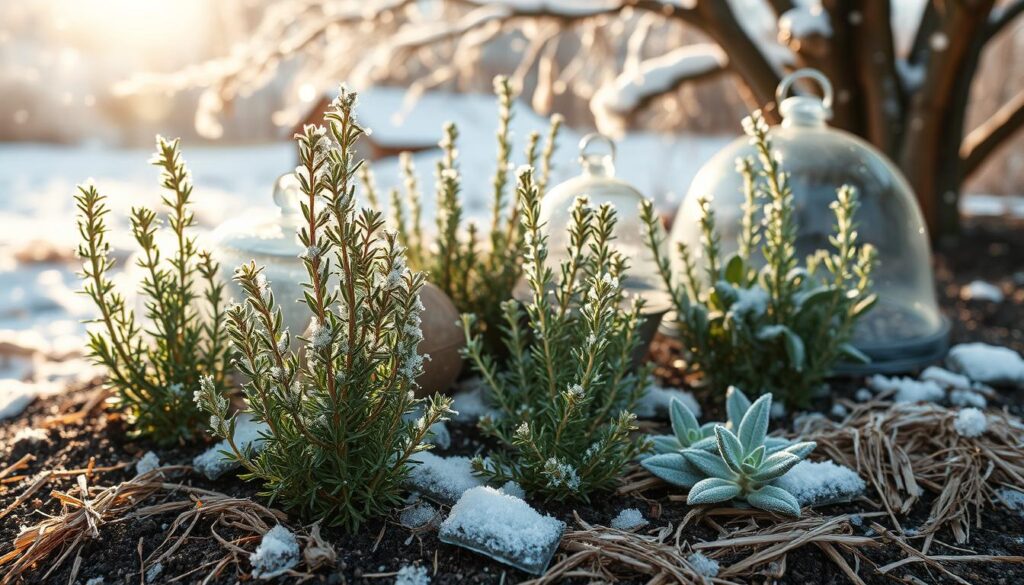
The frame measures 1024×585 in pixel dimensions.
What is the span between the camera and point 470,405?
2.27 m

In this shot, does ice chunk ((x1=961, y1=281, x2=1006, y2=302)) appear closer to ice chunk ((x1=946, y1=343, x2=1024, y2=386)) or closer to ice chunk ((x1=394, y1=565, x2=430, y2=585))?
ice chunk ((x1=946, y1=343, x2=1024, y2=386))

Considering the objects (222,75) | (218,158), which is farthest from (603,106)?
(218,158)

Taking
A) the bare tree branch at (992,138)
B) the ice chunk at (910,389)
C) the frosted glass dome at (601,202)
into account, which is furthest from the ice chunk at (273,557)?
the bare tree branch at (992,138)

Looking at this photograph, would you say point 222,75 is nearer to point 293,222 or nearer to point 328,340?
point 293,222

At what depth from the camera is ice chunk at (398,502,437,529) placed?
1.57m

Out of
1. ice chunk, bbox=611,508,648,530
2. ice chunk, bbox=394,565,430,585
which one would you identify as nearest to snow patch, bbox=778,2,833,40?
ice chunk, bbox=611,508,648,530

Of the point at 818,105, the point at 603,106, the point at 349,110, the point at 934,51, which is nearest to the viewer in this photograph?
the point at 349,110

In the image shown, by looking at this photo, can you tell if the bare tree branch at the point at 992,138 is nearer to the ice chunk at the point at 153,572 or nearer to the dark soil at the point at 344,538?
the dark soil at the point at 344,538

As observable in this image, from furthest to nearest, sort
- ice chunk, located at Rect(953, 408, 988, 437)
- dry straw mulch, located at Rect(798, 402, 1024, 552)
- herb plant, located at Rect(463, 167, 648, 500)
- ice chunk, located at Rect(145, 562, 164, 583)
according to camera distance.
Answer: ice chunk, located at Rect(953, 408, 988, 437), dry straw mulch, located at Rect(798, 402, 1024, 552), herb plant, located at Rect(463, 167, 648, 500), ice chunk, located at Rect(145, 562, 164, 583)

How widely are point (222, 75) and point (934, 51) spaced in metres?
4.90

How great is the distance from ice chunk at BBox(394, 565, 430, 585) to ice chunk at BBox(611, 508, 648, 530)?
0.44m

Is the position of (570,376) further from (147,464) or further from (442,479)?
(147,464)

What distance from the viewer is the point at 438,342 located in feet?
7.13

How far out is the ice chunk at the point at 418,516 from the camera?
1565 mm
